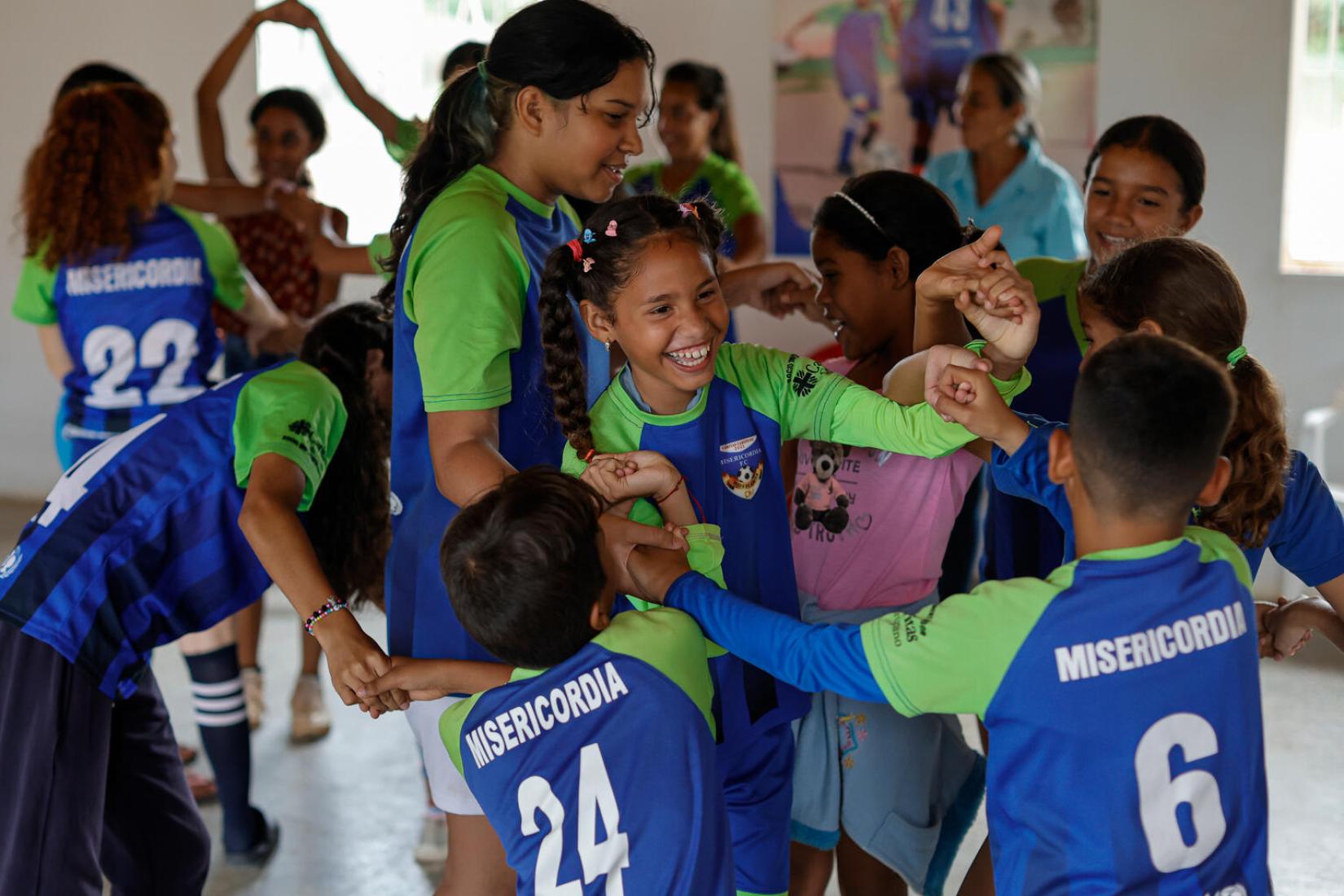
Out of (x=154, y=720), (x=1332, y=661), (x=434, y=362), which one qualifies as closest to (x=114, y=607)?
(x=154, y=720)

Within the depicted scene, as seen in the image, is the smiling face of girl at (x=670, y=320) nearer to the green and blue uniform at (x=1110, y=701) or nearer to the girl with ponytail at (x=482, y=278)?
the girl with ponytail at (x=482, y=278)

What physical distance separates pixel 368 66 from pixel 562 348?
16.0ft

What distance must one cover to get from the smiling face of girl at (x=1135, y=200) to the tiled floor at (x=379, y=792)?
4.80 feet

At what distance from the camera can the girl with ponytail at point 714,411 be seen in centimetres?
179

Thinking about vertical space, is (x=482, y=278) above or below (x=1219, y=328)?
above

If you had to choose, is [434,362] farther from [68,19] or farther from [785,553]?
[68,19]

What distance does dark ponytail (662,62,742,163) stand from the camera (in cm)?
452

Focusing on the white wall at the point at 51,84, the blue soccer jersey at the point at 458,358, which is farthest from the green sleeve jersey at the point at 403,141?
the white wall at the point at 51,84

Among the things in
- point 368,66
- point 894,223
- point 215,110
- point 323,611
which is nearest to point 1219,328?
point 894,223

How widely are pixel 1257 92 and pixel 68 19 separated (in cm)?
522

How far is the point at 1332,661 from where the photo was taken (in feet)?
15.1

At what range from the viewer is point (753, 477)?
1.84m

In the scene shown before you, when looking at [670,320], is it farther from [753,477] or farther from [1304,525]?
[1304,525]

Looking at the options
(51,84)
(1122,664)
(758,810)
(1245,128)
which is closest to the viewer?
(1122,664)
